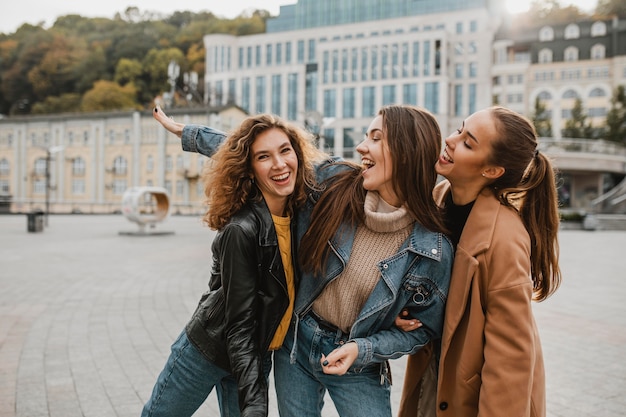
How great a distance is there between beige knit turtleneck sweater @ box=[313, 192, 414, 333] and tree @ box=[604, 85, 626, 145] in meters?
Result: 62.2

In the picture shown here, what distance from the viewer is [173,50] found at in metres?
88.9

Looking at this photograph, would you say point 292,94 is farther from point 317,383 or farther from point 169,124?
point 317,383

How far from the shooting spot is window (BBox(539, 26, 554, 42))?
81875 millimetres

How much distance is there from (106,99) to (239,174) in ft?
265

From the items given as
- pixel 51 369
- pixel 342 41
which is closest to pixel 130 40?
pixel 342 41

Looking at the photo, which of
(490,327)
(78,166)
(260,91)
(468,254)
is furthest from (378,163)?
(260,91)

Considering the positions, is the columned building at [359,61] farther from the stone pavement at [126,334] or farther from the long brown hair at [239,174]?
the long brown hair at [239,174]

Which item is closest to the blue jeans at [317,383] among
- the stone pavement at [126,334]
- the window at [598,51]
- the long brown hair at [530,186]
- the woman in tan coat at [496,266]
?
the woman in tan coat at [496,266]

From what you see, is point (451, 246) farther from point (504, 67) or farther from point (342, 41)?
point (504, 67)

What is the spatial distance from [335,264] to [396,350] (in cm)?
43

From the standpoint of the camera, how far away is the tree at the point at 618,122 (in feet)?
184

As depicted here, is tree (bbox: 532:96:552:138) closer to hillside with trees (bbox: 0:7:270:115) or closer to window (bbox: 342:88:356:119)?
window (bbox: 342:88:356:119)

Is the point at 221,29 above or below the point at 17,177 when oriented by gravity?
above

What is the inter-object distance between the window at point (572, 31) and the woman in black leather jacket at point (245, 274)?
90.4m
